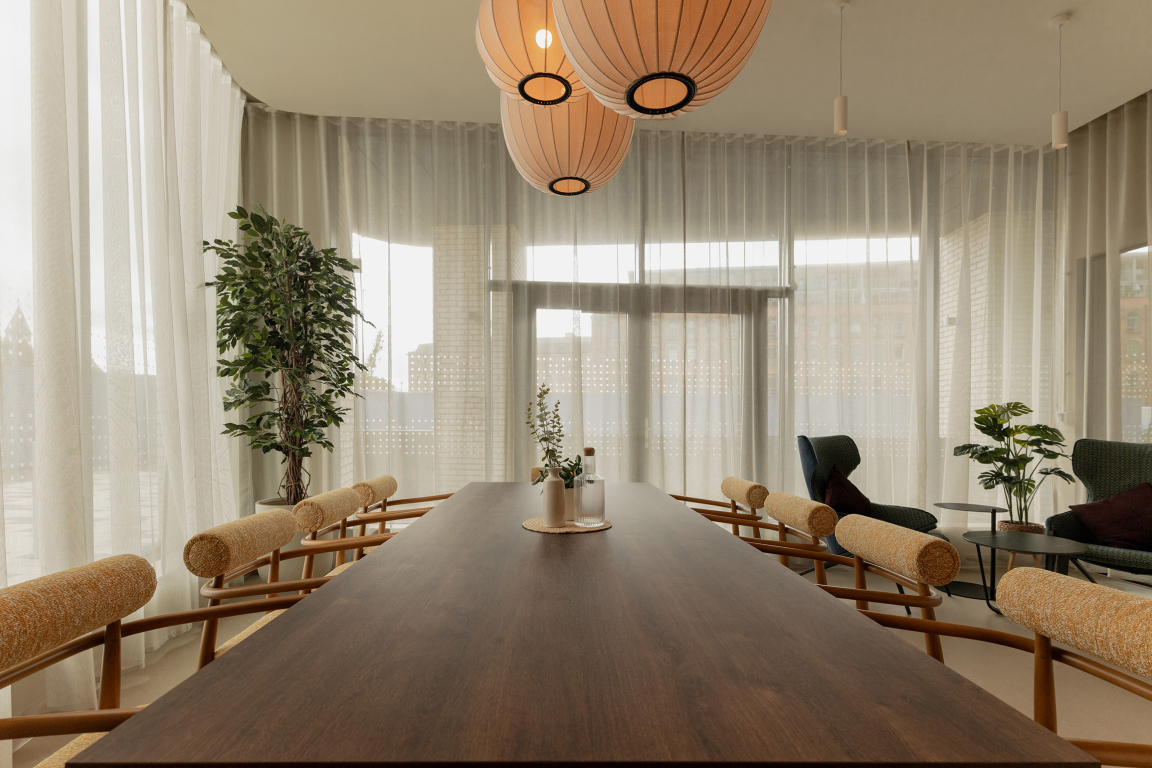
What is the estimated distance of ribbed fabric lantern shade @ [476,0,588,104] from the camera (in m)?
1.50

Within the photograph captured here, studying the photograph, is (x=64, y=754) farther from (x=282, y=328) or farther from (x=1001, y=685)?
(x=1001, y=685)

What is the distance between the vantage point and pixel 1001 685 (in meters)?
2.59

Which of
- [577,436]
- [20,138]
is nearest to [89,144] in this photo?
[20,138]

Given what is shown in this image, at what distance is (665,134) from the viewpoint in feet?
15.5

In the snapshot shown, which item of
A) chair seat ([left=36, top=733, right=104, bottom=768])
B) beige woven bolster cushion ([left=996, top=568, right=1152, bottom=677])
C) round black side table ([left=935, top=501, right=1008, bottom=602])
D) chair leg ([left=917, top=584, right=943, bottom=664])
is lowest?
round black side table ([left=935, top=501, right=1008, bottom=602])

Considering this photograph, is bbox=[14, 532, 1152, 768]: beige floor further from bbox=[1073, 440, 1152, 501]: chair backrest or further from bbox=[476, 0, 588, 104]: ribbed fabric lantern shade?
bbox=[476, 0, 588, 104]: ribbed fabric lantern shade

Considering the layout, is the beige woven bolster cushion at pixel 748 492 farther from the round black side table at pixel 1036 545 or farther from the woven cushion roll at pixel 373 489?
the round black side table at pixel 1036 545

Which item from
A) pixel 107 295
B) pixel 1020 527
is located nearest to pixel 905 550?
pixel 107 295

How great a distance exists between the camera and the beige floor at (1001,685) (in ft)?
7.32

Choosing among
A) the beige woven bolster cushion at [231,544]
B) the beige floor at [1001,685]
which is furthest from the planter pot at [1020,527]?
the beige woven bolster cushion at [231,544]

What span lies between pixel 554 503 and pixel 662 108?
1.15m

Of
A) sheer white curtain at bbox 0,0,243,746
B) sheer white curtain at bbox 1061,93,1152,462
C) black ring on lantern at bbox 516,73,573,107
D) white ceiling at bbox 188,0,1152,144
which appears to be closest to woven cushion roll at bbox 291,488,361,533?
sheer white curtain at bbox 0,0,243,746

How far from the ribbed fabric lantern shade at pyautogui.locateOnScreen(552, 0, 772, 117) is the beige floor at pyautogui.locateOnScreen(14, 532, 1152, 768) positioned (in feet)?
8.89

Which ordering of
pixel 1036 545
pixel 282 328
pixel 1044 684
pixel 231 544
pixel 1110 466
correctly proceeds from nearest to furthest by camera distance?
pixel 1044 684
pixel 231 544
pixel 1036 545
pixel 282 328
pixel 1110 466
